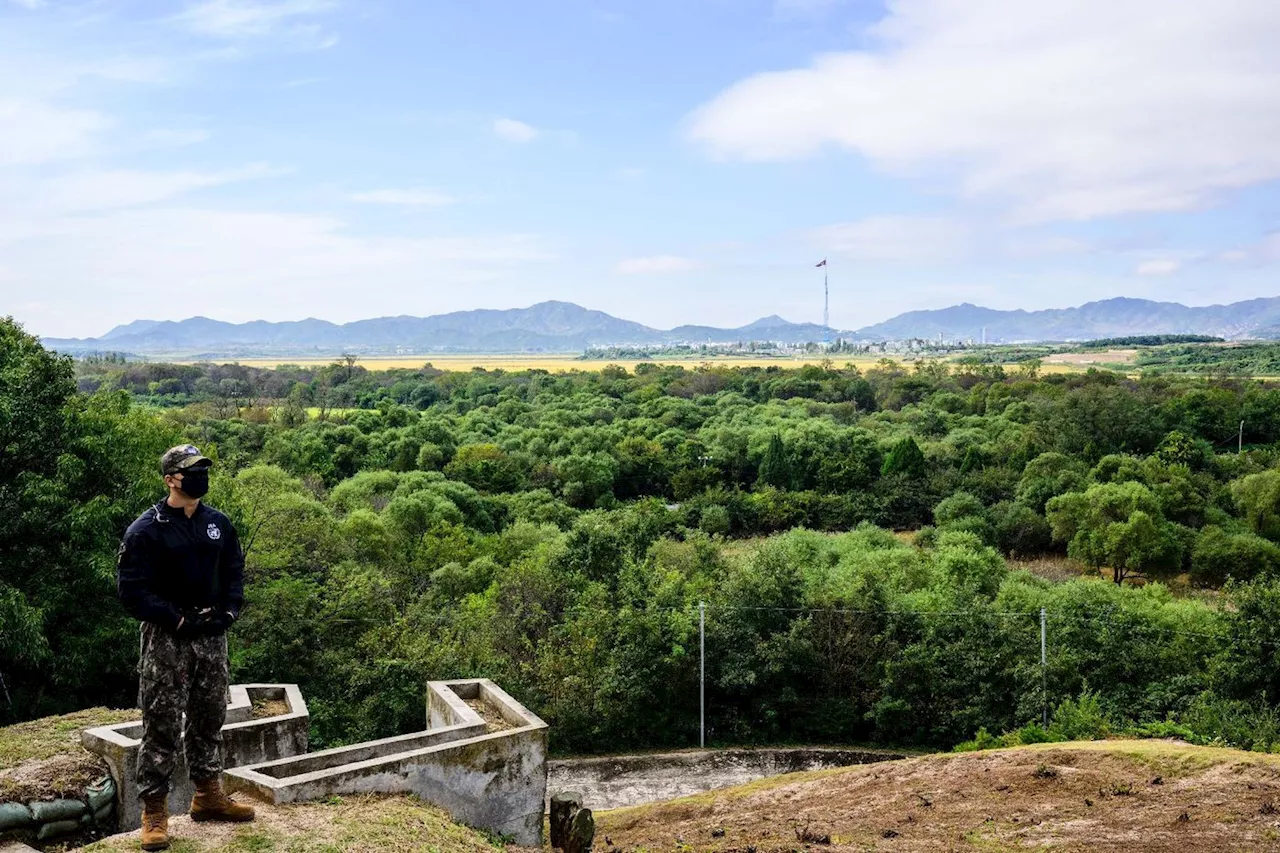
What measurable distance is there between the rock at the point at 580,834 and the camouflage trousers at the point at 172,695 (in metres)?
3.80

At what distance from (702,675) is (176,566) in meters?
16.4

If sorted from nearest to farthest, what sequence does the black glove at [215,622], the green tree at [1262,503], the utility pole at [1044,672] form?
the black glove at [215,622] → the utility pole at [1044,672] → the green tree at [1262,503]

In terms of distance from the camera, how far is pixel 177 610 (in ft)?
18.8

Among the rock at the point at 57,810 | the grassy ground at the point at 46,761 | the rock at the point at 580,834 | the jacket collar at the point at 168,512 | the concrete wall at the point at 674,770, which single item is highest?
the jacket collar at the point at 168,512

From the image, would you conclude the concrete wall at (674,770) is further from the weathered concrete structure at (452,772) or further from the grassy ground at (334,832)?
the grassy ground at (334,832)

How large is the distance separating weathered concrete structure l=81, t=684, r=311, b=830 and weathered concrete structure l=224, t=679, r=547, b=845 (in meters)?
0.34

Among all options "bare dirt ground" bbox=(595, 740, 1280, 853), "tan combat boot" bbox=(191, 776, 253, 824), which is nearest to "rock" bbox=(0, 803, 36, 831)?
"tan combat boot" bbox=(191, 776, 253, 824)

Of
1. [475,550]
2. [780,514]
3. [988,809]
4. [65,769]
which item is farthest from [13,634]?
[780,514]

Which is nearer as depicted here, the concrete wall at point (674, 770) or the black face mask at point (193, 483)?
the black face mask at point (193, 483)

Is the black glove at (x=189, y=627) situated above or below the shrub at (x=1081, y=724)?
above

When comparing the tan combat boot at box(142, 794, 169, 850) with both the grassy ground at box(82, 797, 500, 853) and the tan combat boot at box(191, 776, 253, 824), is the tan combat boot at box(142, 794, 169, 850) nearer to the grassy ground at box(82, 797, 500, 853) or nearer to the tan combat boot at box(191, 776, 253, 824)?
the grassy ground at box(82, 797, 500, 853)

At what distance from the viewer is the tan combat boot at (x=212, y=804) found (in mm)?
6258

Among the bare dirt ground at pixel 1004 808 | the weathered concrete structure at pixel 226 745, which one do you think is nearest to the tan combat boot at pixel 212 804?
the weathered concrete structure at pixel 226 745

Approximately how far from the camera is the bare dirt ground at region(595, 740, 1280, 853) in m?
9.78
